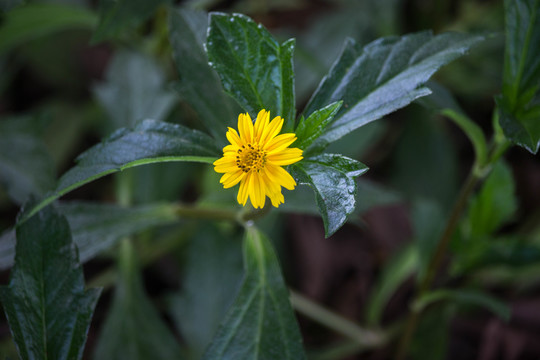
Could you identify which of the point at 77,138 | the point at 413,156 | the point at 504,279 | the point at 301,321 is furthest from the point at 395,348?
the point at 77,138

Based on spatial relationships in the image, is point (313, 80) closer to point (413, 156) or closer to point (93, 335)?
point (413, 156)

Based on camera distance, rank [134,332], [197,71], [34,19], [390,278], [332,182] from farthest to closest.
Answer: [390,278], [34,19], [134,332], [197,71], [332,182]

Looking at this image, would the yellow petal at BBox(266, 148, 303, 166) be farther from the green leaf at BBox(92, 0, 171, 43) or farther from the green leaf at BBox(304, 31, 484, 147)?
the green leaf at BBox(92, 0, 171, 43)

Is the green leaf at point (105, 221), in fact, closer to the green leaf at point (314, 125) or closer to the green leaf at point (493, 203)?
the green leaf at point (314, 125)

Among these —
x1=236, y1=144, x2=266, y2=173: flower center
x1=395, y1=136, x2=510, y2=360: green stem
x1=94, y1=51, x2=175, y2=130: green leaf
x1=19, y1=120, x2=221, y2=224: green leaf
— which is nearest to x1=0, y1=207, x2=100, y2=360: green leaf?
x1=19, y1=120, x2=221, y2=224: green leaf

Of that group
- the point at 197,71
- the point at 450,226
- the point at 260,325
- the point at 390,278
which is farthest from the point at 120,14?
the point at 390,278

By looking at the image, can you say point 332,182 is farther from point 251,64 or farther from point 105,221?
point 105,221
